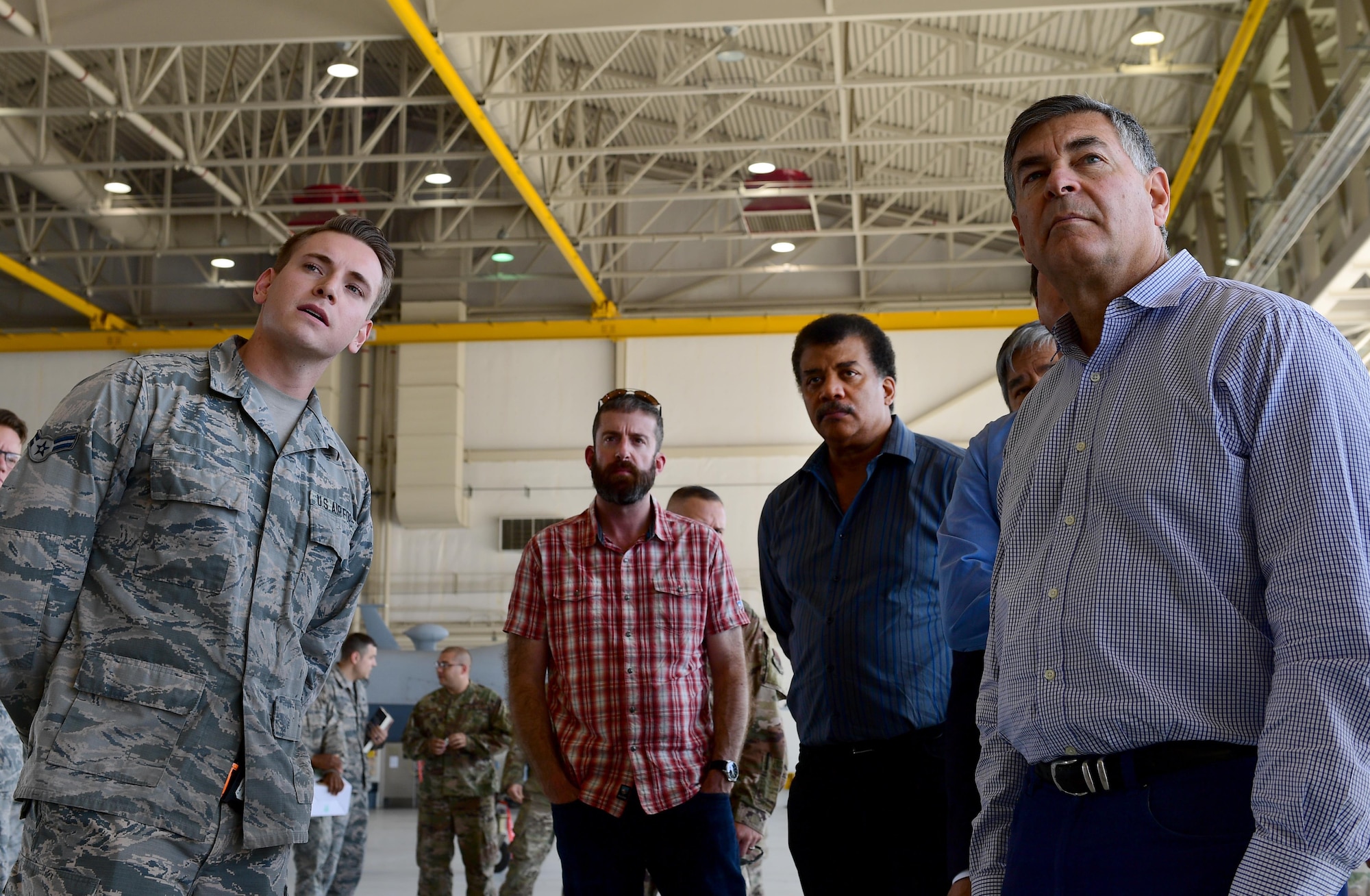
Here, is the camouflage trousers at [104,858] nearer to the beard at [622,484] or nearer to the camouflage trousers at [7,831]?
the beard at [622,484]

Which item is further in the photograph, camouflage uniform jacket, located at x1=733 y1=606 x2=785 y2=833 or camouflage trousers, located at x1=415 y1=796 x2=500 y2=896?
camouflage trousers, located at x1=415 y1=796 x2=500 y2=896

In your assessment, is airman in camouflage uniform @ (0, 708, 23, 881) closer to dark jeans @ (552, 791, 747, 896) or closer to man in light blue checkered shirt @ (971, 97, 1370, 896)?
dark jeans @ (552, 791, 747, 896)

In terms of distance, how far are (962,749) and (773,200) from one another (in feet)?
48.0

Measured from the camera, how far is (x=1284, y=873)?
4.49 feet

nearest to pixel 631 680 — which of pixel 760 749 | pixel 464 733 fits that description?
pixel 760 749

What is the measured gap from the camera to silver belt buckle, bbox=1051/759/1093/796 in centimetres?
165

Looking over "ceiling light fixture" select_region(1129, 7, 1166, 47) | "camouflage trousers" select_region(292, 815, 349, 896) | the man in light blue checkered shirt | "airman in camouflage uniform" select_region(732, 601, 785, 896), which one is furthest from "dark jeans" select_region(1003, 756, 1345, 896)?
"ceiling light fixture" select_region(1129, 7, 1166, 47)

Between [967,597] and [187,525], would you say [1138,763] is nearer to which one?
[967,597]

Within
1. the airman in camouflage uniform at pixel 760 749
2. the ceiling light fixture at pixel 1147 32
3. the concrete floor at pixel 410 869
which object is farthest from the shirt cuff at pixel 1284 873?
the ceiling light fixture at pixel 1147 32

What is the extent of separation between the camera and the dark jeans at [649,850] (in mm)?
3402

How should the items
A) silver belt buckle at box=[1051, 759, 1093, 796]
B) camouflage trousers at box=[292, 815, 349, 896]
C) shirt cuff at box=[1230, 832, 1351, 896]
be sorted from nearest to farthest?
shirt cuff at box=[1230, 832, 1351, 896] → silver belt buckle at box=[1051, 759, 1093, 796] → camouflage trousers at box=[292, 815, 349, 896]

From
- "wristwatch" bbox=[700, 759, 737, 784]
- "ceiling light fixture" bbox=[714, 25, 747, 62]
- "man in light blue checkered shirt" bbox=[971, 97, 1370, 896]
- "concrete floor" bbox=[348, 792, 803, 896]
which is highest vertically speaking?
"ceiling light fixture" bbox=[714, 25, 747, 62]

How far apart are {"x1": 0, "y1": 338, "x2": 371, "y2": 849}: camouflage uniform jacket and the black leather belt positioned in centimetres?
152

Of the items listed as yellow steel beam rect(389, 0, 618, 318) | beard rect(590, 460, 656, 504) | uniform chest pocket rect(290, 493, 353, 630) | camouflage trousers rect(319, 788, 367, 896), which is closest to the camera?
uniform chest pocket rect(290, 493, 353, 630)
